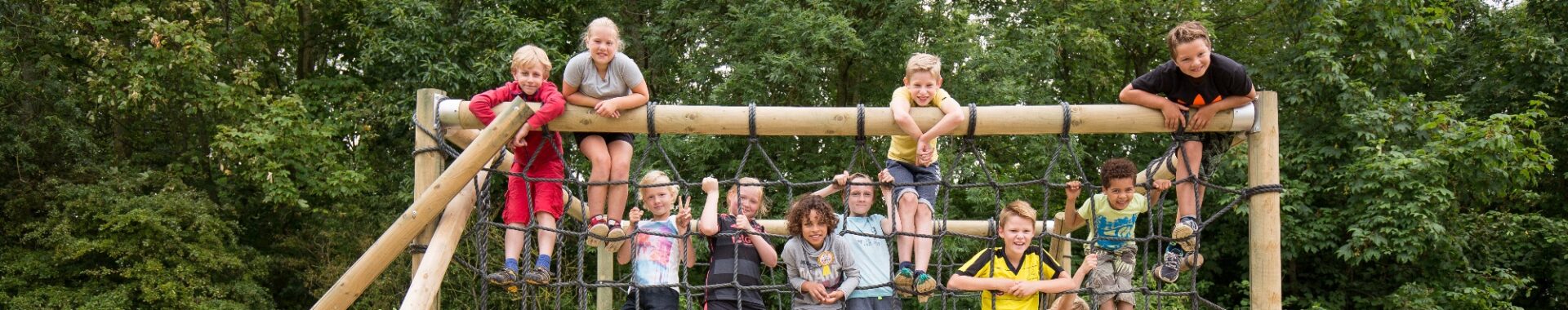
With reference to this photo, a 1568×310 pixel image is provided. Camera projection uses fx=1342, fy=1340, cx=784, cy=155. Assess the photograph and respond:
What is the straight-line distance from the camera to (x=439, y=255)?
371 cm

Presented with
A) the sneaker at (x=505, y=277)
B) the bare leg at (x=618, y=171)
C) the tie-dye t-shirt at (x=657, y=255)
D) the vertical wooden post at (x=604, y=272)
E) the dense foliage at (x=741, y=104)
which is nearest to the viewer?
the sneaker at (x=505, y=277)

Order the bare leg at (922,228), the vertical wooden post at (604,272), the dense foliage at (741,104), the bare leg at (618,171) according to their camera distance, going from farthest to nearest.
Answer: the dense foliage at (741,104)
the vertical wooden post at (604,272)
the bare leg at (922,228)
the bare leg at (618,171)

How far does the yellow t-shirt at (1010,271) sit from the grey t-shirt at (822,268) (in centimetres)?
34

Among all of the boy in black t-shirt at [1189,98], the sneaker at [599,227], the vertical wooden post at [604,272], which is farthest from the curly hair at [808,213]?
the vertical wooden post at [604,272]

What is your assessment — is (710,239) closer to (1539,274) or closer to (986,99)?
(986,99)

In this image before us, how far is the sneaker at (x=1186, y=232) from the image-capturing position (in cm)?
383

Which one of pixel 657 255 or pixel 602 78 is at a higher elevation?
pixel 602 78

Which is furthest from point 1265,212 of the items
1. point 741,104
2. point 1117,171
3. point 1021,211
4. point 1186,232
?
point 741,104

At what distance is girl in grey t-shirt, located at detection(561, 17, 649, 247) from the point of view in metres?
3.75

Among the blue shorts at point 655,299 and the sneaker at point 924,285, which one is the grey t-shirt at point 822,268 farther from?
the blue shorts at point 655,299

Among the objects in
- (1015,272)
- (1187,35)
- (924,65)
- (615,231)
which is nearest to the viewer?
(1187,35)

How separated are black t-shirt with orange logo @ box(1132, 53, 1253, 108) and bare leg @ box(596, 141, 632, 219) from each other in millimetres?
1498

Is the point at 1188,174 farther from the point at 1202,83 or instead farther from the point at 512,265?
the point at 512,265

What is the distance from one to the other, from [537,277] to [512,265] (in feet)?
0.41
